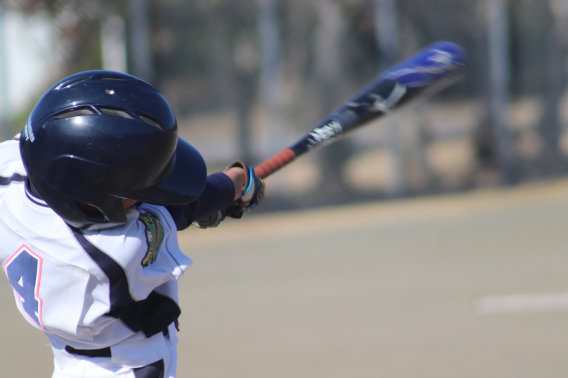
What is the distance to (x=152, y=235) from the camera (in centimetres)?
151

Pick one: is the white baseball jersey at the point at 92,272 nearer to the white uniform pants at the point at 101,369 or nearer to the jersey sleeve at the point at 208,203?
the white uniform pants at the point at 101,369

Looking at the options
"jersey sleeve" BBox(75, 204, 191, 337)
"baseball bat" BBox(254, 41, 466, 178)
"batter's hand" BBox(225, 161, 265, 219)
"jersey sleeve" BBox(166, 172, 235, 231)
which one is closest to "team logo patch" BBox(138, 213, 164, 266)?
"jersey sleeve" BBox(75, 204, 191, 337)

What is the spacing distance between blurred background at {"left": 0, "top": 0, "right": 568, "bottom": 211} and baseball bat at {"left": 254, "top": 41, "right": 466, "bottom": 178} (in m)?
4.95

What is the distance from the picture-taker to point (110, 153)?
140cm

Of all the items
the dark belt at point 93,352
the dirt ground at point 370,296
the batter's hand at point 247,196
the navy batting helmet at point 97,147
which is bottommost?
the dirt ground at point 370,296

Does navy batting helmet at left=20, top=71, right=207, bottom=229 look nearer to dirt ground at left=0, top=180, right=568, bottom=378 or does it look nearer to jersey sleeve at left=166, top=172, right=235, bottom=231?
jersey sleeve at left=166, top=172, right=235, bottom=231

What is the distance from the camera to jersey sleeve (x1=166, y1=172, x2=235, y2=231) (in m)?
1.76

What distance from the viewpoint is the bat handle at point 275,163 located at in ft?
7.75

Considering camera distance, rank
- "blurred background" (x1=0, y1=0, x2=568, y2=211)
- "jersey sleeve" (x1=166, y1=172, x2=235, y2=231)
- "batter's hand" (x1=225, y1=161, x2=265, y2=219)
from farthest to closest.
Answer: "blurred background" (x1=0, y1=0, x2=568, y2=211) < "batter's hand" (x1=225, y1=161, x2=265, y2=219) < "jersey sleeve" (x1=166, y1=172, x2=235, y2=231)

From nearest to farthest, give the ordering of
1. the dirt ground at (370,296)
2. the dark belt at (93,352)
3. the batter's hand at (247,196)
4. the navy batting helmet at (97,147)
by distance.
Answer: the navy batting helmet at (97,147) < the dark belt at (93,352) < the batter's hand at (247,196) < the dirt ground at (370,296)

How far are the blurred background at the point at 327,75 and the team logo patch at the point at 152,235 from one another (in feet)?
18.9

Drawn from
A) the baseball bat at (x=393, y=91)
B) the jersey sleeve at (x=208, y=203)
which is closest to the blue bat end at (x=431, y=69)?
the baseball bat at (x=393, y=91)

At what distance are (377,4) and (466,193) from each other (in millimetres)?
2851

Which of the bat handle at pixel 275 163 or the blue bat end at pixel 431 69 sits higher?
the blue bat end at pixel 431 69
